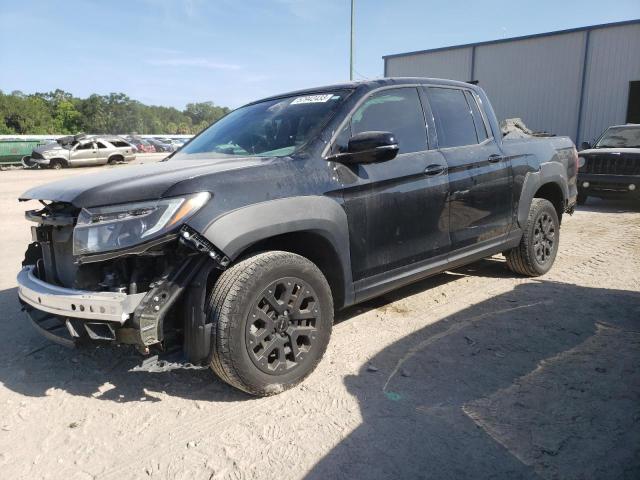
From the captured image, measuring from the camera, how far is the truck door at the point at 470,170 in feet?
13.0

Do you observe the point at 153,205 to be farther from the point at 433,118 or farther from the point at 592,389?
the point at 592,389

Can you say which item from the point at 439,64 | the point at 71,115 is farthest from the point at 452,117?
the point at 71,115

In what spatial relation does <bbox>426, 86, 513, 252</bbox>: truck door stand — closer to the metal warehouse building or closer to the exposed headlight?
the exposed headlight

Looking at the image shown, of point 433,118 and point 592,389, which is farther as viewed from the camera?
point 433,118

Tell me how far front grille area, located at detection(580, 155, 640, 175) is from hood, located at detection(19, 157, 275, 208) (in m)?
9.41

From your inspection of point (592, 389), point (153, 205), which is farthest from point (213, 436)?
point (592, 389)

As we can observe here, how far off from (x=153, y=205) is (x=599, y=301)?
387cm

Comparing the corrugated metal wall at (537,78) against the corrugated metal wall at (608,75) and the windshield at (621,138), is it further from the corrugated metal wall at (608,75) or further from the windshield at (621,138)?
the windshield at (621,138)

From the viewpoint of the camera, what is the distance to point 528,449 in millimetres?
2357

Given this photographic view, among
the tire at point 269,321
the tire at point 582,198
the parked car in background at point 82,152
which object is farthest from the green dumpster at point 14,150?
the tire at point 269,321

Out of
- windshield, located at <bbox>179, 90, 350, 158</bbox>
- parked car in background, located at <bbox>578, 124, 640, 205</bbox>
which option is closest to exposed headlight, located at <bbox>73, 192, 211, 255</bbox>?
windshield, located at <bbox>179, 90, 350, 158</bbox>

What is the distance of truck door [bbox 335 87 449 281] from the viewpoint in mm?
3256

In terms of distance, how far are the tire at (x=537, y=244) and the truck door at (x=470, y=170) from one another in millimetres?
445

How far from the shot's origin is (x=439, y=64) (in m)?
24.4
